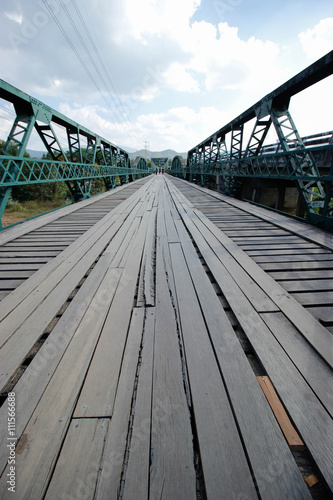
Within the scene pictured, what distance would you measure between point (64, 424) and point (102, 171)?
41.5ft

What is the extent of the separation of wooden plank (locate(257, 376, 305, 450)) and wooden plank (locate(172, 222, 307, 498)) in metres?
0.03

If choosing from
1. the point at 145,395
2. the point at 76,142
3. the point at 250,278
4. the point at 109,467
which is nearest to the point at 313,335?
the point at 250,278

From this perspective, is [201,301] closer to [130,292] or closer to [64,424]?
[130,292]

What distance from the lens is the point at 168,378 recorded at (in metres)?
1.24

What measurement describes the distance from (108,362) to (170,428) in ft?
1.76

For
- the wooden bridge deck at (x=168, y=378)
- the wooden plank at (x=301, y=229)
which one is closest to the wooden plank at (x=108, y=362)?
the wooden bridge deck at (x=168, y=378)

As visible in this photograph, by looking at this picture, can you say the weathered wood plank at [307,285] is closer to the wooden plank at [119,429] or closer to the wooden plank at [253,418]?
the wooden plank at [253,418]

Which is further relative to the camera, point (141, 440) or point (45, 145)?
point (45, 145)

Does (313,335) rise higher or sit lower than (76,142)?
lower

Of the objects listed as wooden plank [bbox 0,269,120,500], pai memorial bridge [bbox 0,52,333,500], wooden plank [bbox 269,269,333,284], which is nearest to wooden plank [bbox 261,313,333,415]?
pai memorial bridge [bbox 0,52,333,500]

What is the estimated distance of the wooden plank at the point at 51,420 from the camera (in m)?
0.83

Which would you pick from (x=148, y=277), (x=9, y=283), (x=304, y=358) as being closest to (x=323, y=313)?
(x=304, y=358)

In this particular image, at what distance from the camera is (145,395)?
114 cm

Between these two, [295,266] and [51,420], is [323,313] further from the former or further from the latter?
[51,420]
